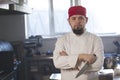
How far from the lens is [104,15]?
3.87 meters

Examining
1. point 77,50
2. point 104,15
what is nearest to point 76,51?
point 77,50

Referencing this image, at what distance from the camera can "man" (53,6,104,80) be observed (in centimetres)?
154

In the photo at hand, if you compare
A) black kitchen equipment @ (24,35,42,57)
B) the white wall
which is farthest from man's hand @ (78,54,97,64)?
the white wall

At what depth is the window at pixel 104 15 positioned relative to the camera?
151 inches

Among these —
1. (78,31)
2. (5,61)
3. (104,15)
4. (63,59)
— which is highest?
(104,15)

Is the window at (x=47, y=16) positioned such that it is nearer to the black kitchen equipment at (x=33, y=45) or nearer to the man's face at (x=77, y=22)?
the black kitchen equipment at (x=33, y=45)

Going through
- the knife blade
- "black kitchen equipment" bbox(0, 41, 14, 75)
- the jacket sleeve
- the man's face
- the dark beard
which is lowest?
"black kitchen equipment" bbox(0, 41, 14, 75)

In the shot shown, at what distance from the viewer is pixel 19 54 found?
3730 millimetres

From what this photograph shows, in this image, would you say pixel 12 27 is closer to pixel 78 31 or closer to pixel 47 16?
pixel 47 16

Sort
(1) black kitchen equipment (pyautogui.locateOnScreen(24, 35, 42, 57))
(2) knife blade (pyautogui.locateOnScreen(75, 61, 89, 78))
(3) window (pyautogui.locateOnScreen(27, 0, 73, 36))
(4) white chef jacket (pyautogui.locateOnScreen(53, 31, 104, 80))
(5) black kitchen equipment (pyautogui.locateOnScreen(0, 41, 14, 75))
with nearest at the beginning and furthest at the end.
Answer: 1. (2) knife blade (pyautogui.locateOnScreen(75, 61, 89, 78))
2. (4) white chef jacket (pyautogui.locateOnScreen(53, 31, 104, 80))
3. (5) black kitchen equipment (pyautogui.locateOnScreen(0, 41, 14, 75))
4. (1) black kitchen equipment (pyautogui.locateOnScreen(24, 35, 42, 57))
5. (3) window (pyautogui.locateOnScreen(27, 0, 73, 36))

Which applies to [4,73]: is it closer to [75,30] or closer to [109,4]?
[75,30]

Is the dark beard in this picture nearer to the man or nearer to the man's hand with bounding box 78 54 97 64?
the man

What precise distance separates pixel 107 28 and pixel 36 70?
1.24 meters

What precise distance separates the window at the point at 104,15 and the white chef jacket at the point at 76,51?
7.41 feet
